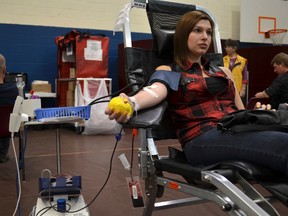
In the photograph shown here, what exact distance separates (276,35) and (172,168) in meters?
6.83

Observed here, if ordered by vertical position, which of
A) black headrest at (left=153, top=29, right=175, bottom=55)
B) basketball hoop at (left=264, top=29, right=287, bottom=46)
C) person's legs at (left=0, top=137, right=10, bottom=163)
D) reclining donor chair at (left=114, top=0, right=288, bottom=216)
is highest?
basketball hoop at (left=264, top=29, right=287, bottom=46)

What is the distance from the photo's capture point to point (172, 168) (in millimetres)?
1347

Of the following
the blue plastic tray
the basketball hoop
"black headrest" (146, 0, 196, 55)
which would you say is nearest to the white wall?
the basketball hoop

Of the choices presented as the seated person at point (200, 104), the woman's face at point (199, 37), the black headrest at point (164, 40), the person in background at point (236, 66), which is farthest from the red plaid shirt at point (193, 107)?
the person in background at point (236, 66)

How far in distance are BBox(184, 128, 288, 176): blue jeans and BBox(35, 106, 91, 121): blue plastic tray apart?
22.6 inches

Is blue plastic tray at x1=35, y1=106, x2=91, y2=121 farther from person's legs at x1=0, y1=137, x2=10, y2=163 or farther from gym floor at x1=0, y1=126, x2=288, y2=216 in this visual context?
person's legs at x1=0, y1=137, x2=10, y2=163

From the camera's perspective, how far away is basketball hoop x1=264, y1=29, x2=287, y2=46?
291 inches

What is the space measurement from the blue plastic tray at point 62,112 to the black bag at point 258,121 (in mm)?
738

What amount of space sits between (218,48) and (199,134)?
0.77 m

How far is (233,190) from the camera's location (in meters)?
1.08

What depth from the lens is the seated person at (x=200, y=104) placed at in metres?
1.20

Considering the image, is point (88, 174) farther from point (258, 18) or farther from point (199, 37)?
point (258, 18)

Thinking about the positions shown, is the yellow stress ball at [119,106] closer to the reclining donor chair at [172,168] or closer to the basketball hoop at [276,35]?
the reclining donor chair at [172,168]

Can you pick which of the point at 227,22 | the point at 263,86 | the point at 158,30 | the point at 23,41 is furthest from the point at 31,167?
the point at 227,22
